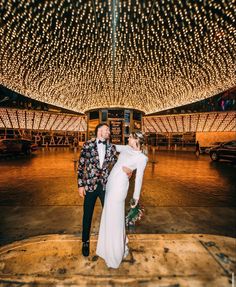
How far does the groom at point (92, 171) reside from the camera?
2.54 metres

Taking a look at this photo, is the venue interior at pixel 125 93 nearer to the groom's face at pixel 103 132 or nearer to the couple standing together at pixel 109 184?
the couple standing together at pixel 109 184

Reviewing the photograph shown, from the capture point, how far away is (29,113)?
2245cm

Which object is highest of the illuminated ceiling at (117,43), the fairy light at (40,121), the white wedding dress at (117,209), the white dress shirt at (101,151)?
the illuminated ceiling at (117,43)

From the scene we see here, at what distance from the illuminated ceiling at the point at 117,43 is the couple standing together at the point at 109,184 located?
4.20 meters

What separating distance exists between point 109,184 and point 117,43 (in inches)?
229

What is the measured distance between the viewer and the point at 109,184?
7.76 feet

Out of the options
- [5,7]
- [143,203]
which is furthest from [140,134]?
[5,7]

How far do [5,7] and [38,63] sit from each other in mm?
3402

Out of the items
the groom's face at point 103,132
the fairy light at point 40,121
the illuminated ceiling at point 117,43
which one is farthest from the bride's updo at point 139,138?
the fairy light at point 40,121

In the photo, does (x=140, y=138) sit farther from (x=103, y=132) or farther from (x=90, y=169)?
(x=90, y=169)

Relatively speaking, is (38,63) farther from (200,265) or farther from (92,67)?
(200,265)

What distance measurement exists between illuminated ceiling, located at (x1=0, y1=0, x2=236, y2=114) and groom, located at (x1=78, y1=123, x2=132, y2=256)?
4083 mm

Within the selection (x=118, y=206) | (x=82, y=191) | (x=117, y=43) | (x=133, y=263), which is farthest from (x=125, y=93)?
(x=133, y=263)

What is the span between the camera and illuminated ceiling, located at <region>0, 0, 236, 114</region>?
15.7 feet
